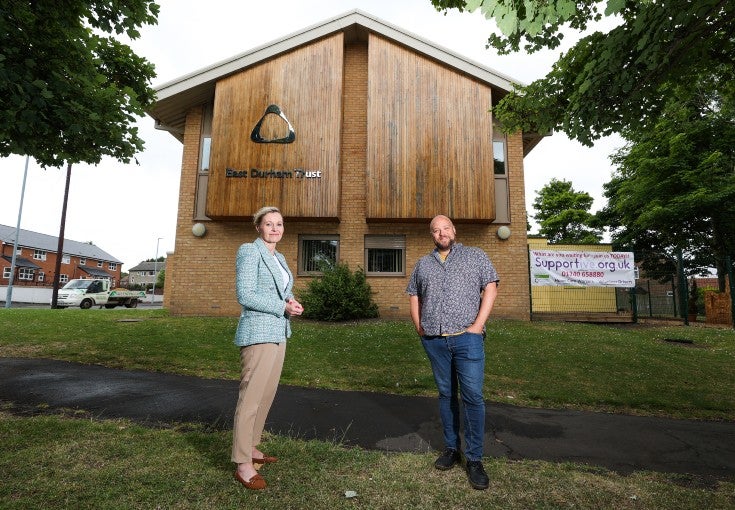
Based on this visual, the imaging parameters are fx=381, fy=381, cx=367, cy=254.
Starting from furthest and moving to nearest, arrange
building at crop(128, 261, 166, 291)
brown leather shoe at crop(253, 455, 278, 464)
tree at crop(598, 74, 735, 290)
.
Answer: building at crop(128, 261, 166, 291) → tree at crop(598, 74, 735, 290) → brown leather shoe at crop(253, 455, 278, 464)

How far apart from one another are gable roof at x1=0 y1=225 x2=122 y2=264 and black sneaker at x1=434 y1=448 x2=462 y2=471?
4861cm

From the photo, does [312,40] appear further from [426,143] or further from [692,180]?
[692,180]

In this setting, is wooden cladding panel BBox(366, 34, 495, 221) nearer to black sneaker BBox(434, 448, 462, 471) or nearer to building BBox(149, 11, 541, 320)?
building BBox(149, 11, 541, 320)

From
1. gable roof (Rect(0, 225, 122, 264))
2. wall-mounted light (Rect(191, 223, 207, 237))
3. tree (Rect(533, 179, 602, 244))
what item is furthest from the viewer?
gable roof (Rect(0, 225, 122, 264))

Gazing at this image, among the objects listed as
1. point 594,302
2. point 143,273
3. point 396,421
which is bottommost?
point 396,421

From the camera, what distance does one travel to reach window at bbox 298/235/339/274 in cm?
1357

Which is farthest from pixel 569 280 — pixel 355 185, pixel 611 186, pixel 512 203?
pixel 611 186

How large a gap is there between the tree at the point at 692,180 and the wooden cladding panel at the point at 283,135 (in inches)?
580

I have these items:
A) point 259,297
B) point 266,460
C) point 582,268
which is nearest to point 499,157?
point 582,268

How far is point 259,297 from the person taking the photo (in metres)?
2.73

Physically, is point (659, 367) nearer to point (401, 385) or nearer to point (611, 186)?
point (401, 385)

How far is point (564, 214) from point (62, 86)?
3750cm

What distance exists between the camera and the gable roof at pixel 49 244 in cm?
4724

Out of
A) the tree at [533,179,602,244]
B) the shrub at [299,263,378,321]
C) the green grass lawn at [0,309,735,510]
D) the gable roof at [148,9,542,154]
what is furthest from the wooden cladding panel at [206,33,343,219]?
the tree at [533,179,602,244]
